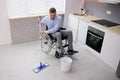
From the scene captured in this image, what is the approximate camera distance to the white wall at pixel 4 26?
→ 3113 mm

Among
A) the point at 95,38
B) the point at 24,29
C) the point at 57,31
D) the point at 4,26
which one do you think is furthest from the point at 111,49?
the point at 4,26

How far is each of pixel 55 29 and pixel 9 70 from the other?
1.28 meters

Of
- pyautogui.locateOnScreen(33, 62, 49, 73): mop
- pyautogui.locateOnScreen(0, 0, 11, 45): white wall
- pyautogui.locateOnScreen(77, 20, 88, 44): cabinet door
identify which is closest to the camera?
pyautogui.locateOnScreen(33, 62, 49, 73): mop

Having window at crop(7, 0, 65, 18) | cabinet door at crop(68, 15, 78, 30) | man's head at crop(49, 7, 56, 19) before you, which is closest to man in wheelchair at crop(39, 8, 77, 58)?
man's head at crop(49, 7, 56, 19)

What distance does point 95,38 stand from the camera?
2982mm

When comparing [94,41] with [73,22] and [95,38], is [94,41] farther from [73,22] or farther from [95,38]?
[73,22]

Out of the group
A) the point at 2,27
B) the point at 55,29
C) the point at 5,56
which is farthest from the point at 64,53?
the point at 2,27

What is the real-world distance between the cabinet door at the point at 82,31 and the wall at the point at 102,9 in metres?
0.56

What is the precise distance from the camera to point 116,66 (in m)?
2.53

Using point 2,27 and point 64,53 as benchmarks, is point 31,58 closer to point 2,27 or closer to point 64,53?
point 64,53

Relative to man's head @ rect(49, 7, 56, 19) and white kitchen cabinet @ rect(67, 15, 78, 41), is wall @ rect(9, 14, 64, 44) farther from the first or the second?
white kitchen cabinet @ rect(67, 15, 78, 41)

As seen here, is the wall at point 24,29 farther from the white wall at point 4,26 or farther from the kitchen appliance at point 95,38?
the kitchen appliance at point 95,38

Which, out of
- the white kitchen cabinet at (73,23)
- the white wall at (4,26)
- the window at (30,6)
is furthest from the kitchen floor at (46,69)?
the window at (30,6)

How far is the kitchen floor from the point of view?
238cm
